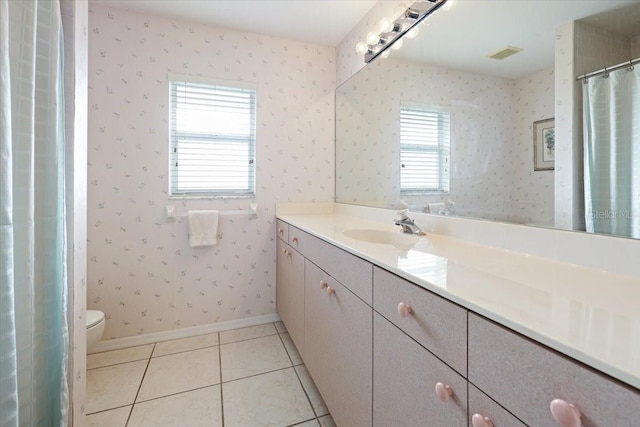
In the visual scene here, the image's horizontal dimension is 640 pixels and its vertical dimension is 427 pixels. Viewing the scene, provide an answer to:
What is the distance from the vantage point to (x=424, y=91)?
1.60 m

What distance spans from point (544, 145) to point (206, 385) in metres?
1.95

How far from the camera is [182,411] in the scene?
56.8 inches

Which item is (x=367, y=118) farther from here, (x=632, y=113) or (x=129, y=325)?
(x=129, y=325)

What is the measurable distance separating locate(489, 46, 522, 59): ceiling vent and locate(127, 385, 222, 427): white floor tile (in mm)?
2013

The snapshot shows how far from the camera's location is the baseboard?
200cm

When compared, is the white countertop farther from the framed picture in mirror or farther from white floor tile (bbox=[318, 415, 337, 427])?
white floor tile (bbox=[318, 415, 337, 427])

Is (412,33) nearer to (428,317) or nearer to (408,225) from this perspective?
(408,225)

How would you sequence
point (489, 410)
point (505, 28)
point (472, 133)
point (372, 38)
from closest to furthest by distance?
1. point (489, 410)
2. point (505, 28)
3. point (472, 133)
4. point (372, 38)

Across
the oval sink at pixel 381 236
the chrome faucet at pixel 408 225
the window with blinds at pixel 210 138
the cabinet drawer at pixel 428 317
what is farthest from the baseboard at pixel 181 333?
the cabinet drawer at pixel 428 317

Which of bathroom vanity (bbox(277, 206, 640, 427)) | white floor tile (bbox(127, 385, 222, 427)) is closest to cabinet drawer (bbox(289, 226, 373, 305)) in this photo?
bathroom vanity (bbox(277, 206, 640, 427))

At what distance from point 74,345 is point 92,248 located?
1315mm

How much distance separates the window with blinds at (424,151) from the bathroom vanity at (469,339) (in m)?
0.36

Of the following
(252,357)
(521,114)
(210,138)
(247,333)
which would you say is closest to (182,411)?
(252,357)

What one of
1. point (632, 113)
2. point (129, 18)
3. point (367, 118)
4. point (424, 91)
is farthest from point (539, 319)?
point (129, 18)
